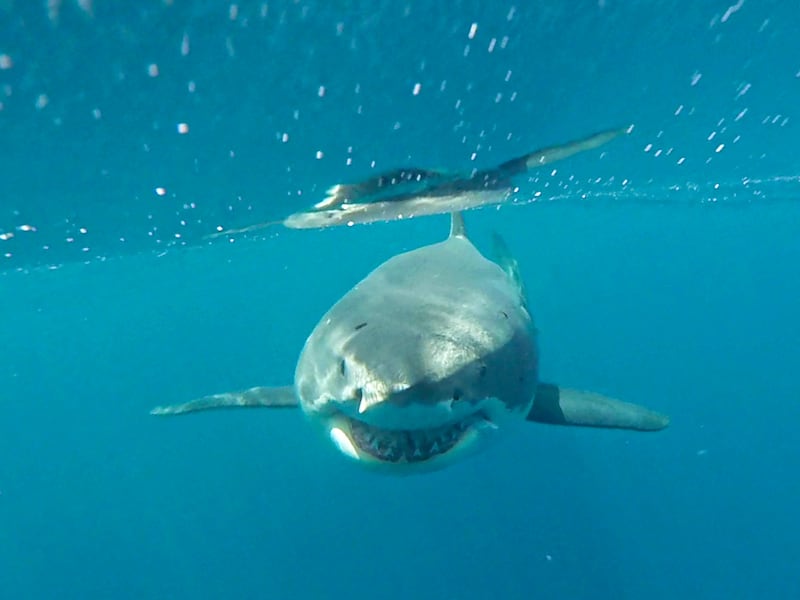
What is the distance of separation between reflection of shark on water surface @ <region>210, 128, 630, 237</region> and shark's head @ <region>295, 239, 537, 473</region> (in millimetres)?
4601

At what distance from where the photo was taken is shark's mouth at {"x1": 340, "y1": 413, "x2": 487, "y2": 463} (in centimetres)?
455

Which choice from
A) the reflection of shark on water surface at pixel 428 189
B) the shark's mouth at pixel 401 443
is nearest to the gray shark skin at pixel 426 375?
the shark's mouth at pixel 401 443

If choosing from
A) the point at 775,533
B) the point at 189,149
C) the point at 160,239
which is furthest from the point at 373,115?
the point at 775,533

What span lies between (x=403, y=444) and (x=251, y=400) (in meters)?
3.50

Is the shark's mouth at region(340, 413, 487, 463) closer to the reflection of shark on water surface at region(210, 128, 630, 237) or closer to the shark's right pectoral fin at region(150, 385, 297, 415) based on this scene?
the shark's right pectoral fin at region(150, 385, 297, 415)

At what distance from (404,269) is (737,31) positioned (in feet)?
13.4

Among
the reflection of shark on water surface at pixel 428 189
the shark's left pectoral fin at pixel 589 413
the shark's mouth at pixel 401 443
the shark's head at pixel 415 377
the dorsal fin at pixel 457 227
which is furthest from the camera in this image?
the reflection of shark on water surface at pixel 428 189

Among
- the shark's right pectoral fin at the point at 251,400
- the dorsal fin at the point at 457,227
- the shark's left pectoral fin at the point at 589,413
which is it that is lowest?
the shark's left pectoral fin at the point at 589,413

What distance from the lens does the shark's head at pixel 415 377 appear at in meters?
4.13

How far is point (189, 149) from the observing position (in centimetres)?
789

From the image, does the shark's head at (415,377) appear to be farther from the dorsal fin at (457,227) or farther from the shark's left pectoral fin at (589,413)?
the dorsal fin at (457,227)

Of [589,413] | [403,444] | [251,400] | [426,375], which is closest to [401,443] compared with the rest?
[403,444]

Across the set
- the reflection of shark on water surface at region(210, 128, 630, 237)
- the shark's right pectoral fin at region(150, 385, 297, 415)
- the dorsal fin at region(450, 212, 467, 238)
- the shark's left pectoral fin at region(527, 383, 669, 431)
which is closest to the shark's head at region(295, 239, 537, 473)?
the shark's left pectoral fin at region(527, 383, 669, 431)

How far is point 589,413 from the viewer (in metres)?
6.58
